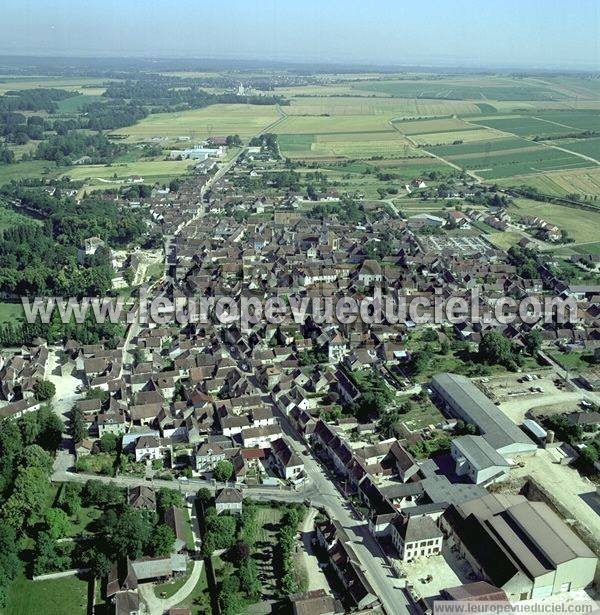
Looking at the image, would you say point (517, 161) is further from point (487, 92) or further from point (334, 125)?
point (487, 92)

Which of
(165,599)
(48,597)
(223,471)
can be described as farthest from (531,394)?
(48,597)

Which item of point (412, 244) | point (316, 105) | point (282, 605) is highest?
point (316, 105)

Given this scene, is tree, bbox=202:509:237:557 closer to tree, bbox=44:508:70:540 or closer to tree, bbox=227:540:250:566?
tree, bbox=227:540:250:566

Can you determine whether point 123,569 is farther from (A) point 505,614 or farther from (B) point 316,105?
(B) point 316,105

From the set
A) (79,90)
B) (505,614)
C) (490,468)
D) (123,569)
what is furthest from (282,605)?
(79,90)

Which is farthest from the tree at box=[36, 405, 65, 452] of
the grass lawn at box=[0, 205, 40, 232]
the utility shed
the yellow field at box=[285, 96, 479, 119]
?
the yellow field at box=[285, 96, 479, 119]

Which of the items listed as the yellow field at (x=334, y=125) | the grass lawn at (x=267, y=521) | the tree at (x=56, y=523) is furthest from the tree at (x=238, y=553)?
the yellow field at (x=334, y=125)

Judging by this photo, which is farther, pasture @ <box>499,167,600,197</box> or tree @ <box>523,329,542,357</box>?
pasture @ <box>499,167,600,197</box>
